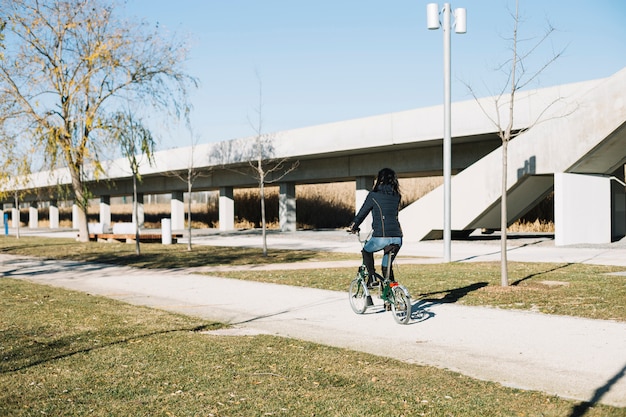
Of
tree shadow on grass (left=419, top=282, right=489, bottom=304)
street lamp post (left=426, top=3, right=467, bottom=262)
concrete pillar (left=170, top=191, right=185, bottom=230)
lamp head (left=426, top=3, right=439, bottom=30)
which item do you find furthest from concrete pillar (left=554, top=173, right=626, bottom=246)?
concrete pillar (left=170, top=191, right=185, bottom=230)

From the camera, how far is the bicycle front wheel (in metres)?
10.0

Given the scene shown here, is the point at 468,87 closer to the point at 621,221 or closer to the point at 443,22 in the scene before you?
the point at 443,22

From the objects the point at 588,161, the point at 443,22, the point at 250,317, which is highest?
the point at 443,22

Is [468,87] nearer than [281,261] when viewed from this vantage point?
Yes

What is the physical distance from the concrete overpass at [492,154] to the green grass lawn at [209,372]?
10.5 metres

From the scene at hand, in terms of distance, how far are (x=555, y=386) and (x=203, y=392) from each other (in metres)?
2.92

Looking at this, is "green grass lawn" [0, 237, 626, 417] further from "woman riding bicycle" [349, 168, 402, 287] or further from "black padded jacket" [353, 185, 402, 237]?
"black padded jacket" [353, 185, 402, 237]

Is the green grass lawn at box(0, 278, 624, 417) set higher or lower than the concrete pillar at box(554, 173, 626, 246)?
lower

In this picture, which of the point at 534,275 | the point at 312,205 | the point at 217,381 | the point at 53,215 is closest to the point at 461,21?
the point at 534,275

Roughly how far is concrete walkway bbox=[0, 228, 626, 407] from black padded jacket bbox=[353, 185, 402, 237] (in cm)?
123

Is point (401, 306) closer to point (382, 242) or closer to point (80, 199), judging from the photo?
point (382, 242)

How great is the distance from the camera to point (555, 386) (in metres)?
5.83

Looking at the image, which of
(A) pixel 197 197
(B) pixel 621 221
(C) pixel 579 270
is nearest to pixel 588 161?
(B) pixel 621 221

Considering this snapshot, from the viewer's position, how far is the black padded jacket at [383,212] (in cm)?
919
